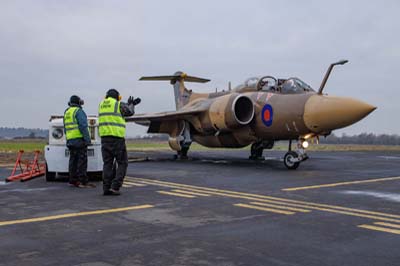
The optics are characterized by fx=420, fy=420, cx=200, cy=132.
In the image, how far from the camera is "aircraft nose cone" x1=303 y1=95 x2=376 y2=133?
11521 millimetres

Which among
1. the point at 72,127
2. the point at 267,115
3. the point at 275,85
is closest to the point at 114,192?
the point at 72,127

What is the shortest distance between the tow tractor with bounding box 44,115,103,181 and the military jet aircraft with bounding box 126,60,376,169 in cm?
587

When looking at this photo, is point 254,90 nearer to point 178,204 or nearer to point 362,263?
point 178,204

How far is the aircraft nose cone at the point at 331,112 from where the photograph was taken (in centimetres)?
1152

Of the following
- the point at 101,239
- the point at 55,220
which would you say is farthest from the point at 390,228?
the point at 55,220

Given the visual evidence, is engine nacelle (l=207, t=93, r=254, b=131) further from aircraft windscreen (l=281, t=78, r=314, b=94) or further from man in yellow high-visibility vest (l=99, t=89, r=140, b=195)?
man in yellow high-visibility vest (l=99, t=89, r=140, b=195)

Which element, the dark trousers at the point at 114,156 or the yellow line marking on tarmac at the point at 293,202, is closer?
the yellow line marking on tarmac at the point at 293,202

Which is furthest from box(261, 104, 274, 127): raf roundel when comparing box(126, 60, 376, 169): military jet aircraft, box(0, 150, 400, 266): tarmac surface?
box(0, 150, 400, 266): tarmac surface

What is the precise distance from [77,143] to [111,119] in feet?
4.84

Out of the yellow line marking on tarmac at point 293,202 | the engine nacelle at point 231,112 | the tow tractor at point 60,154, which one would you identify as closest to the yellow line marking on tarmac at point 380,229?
the yellow line marking on tarmac at point 293,202

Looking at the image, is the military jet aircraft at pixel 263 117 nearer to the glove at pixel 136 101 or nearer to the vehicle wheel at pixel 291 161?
the vehicle wheel at pixel 291 161

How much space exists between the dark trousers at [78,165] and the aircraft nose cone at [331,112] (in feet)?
A: 22.4

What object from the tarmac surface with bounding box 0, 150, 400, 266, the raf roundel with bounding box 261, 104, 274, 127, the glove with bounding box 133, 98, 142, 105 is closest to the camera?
the tarmac surface with bounding box 0, 150, 400, 266

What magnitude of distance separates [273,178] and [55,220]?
6.26 metres
